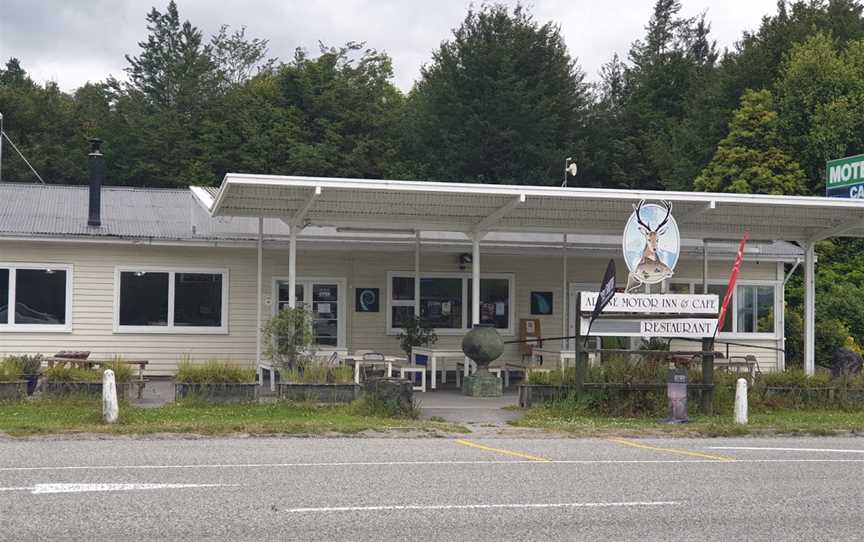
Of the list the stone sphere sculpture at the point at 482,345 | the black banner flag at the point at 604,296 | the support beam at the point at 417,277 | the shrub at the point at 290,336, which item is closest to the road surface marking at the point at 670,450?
the black banner flag at the point at 604,296

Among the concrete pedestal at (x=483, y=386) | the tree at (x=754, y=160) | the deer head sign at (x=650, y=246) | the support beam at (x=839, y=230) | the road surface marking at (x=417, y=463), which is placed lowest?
the road surface marking at (x=417, y=463)

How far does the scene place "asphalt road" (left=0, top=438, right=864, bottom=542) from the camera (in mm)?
8031

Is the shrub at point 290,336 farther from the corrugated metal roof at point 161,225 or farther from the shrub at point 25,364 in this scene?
the shrub at point 25,364

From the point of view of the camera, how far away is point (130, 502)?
29.1 feet

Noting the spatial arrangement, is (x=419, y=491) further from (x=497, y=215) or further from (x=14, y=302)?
(x=14, y=302)

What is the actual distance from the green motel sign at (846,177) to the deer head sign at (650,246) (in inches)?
483

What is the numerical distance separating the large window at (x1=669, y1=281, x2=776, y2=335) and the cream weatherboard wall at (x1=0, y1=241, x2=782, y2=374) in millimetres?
939

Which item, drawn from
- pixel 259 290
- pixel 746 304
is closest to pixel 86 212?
pixel 259 290

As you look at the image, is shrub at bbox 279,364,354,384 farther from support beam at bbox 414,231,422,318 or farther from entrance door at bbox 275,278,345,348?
entrance door at bbox 275,278,345,348

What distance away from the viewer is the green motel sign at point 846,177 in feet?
92.6

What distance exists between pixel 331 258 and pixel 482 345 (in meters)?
5.19

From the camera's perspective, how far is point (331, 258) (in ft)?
76.6

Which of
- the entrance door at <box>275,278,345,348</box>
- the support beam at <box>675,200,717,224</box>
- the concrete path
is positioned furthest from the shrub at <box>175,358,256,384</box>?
the support beam at <box>675,200,717,224</box>

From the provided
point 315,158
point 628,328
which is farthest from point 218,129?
point 628,328
